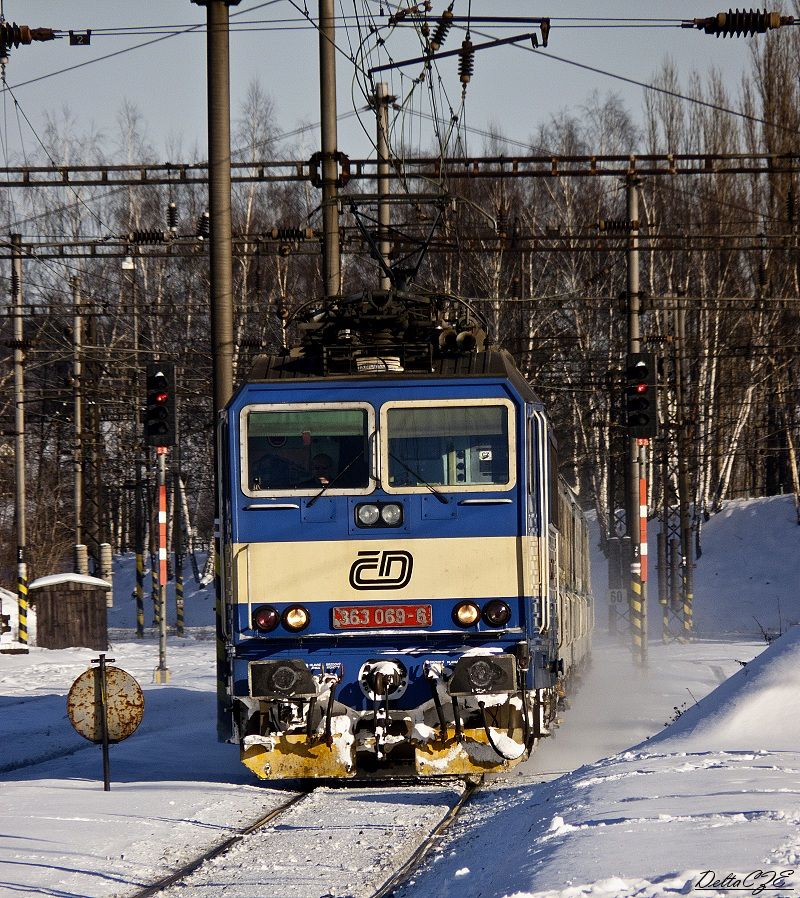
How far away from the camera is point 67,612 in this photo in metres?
31.1

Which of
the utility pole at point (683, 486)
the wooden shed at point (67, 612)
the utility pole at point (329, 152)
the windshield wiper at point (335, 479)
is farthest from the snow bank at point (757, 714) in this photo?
the utility pole at point (683, 486)

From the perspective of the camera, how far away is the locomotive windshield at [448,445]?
35.0 feet

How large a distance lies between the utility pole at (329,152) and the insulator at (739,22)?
16.5ft

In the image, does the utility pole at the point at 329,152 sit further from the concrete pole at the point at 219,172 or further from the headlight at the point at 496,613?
the headlight at the point at 496,613

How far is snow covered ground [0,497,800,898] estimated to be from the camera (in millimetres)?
6316

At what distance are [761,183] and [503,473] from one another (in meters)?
42.6

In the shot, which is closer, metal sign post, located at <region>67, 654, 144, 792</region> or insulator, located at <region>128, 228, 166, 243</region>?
metal sign post, located at <region>67, 654, 144, 792</region>

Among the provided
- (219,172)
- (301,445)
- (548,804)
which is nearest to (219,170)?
(219,172)

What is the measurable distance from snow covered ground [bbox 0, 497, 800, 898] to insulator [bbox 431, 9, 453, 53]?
27.1ft

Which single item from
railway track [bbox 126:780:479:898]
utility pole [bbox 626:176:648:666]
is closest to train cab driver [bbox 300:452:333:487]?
railway track [bbox 126:780:479:898]

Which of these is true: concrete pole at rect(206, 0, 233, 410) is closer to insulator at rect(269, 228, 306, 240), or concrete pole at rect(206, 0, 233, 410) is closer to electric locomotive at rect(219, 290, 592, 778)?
electric locomotive at rect(219, 290, 592, 778)

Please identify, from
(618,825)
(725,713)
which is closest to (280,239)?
(725,713)

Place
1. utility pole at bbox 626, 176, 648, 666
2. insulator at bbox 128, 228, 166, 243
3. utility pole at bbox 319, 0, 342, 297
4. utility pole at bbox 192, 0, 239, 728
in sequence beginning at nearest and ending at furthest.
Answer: utility pole at bbox 192, 0, 239, 728
utility pole at bbox 319, 0, 342, 297
utility pole at bbox 626, 176, 648, 666
insulator at bbox 128, 228, 166, 243

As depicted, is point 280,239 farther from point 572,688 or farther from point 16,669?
point 572,688
